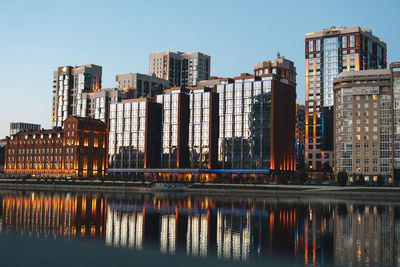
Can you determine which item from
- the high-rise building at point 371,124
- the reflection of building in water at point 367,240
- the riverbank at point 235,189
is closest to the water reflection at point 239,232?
the reflection of building in water at point 367,240

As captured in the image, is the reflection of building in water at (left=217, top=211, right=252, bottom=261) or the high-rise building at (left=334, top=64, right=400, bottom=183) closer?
the reflection of building in water at (left=217, top=211, right=252, bottom=261)

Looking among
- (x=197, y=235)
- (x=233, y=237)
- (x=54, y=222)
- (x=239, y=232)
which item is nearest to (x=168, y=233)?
(x=197, y=235)

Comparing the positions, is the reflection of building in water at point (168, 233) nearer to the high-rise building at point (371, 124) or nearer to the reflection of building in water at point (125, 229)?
the reflection of building in water at point (125, 229)

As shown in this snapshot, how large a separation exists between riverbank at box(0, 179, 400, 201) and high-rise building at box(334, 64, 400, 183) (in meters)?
43.8

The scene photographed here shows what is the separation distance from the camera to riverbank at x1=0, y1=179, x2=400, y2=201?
448 feet

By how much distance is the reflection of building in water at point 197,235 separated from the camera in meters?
45.8

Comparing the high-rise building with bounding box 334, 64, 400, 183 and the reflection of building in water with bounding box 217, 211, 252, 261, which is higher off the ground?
the high-rise building with bounding box 334, 64, 400, 183

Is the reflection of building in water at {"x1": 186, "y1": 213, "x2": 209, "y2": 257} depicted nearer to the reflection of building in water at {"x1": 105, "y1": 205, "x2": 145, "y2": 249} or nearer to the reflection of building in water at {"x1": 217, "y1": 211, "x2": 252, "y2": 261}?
the reflection of building in water at {"x1": 217, "y1": 211, "x2": 252, "y2": 261}

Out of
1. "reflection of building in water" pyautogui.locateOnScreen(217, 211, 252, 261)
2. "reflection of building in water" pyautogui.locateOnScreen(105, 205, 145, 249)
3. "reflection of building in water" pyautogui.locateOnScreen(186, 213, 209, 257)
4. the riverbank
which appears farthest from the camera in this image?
the riverbank

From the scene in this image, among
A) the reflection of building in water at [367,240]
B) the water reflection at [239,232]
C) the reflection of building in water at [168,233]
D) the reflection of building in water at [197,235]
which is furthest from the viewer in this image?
the reflection of building in water at [168,233]

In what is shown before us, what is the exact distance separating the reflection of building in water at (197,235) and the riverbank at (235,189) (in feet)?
229

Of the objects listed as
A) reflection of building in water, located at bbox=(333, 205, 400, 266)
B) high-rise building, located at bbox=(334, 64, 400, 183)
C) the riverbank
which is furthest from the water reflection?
high-rise building, located at bbox=(334, 64, 400, 183)

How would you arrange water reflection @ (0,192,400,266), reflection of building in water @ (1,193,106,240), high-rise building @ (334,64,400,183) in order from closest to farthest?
water reflection @ (0,192,400,266)
reflection of building in water @ (1,193,106,240)
high-rise building @ (334,64,400,183)

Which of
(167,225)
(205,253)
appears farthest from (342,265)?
(167,225)
